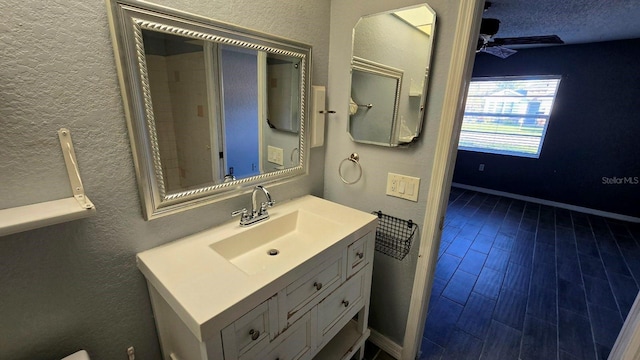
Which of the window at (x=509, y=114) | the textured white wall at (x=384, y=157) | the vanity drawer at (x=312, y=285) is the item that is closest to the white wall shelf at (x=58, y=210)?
the vanity drawer at (x=312, y=285)

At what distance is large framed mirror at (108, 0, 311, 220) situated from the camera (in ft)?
2.91

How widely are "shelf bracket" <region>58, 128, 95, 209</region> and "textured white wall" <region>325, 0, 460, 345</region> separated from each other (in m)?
1.21

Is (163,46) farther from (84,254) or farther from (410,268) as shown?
(410,268)

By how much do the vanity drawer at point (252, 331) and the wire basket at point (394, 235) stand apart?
0.84m

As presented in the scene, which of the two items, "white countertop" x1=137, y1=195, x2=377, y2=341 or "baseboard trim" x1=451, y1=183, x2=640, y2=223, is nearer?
"white countertop" x1=137, y1=195, x2=377, y2=341

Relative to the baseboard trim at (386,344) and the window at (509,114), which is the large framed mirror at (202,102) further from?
the window at (509,114)

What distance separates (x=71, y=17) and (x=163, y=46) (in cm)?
24

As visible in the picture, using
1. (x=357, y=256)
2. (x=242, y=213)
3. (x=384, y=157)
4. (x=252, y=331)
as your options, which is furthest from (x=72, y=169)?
(x=384, y=157)

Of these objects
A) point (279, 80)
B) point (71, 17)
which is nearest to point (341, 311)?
point (279, 80)

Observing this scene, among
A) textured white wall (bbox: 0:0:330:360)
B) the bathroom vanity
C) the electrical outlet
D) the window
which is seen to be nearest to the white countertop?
the bathroom vanity

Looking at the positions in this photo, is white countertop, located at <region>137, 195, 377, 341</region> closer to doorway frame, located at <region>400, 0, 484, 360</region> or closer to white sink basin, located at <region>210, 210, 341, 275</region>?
white sink basin, located at <region>210, 210, 341, 275</region>

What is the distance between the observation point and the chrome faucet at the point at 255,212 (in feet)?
4.06

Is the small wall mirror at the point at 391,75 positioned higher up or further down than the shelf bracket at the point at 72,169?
higher up

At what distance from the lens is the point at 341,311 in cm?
126
